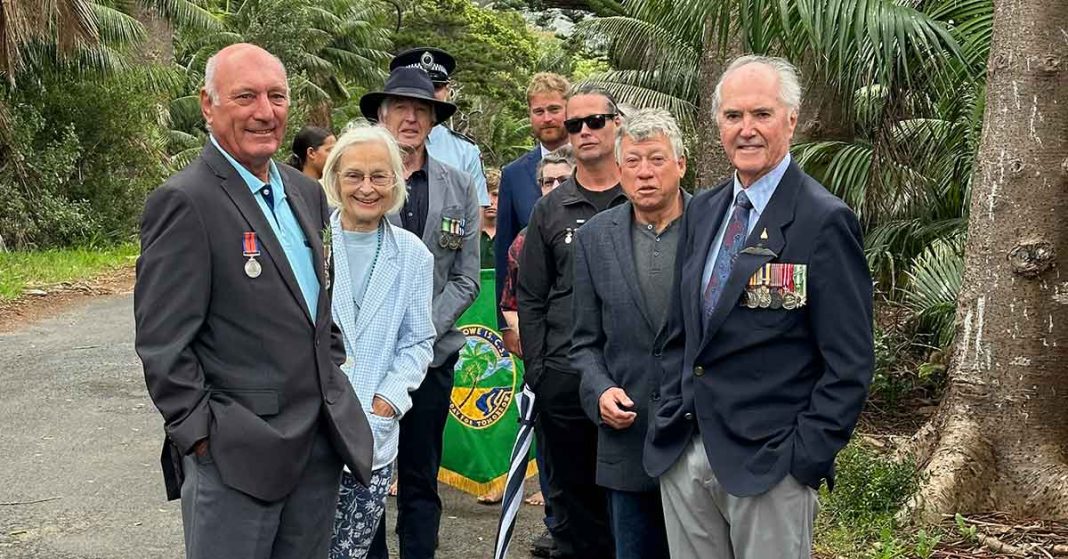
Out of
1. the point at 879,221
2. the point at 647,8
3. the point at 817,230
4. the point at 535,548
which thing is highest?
the point at 647,8

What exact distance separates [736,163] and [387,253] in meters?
1.46

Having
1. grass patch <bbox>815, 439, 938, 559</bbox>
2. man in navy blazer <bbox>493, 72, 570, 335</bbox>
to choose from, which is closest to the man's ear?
man in navy blazer <bbox>493, 72, 570, 335</bbox>

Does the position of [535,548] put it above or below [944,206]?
below

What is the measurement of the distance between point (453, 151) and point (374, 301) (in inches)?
92.9

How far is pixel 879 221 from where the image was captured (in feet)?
31.0

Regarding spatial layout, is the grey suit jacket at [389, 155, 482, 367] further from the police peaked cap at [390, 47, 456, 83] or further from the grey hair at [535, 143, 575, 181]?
the police peaked cap at [390, 47, 456, 83]

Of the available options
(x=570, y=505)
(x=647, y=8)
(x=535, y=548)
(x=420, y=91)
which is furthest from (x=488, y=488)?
(x=647, y=8)

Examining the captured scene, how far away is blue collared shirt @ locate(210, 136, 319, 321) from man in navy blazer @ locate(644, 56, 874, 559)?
41.3 inches

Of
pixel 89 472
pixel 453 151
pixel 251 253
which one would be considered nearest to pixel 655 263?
pixel 251 253

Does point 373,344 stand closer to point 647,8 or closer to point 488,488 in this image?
point 488,488

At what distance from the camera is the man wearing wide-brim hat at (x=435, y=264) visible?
534cm

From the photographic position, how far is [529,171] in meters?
6.51

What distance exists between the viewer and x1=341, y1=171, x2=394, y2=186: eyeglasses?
4.68 metres

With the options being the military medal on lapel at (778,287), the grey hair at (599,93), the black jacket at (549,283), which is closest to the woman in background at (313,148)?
the grey hair at (599,93)
